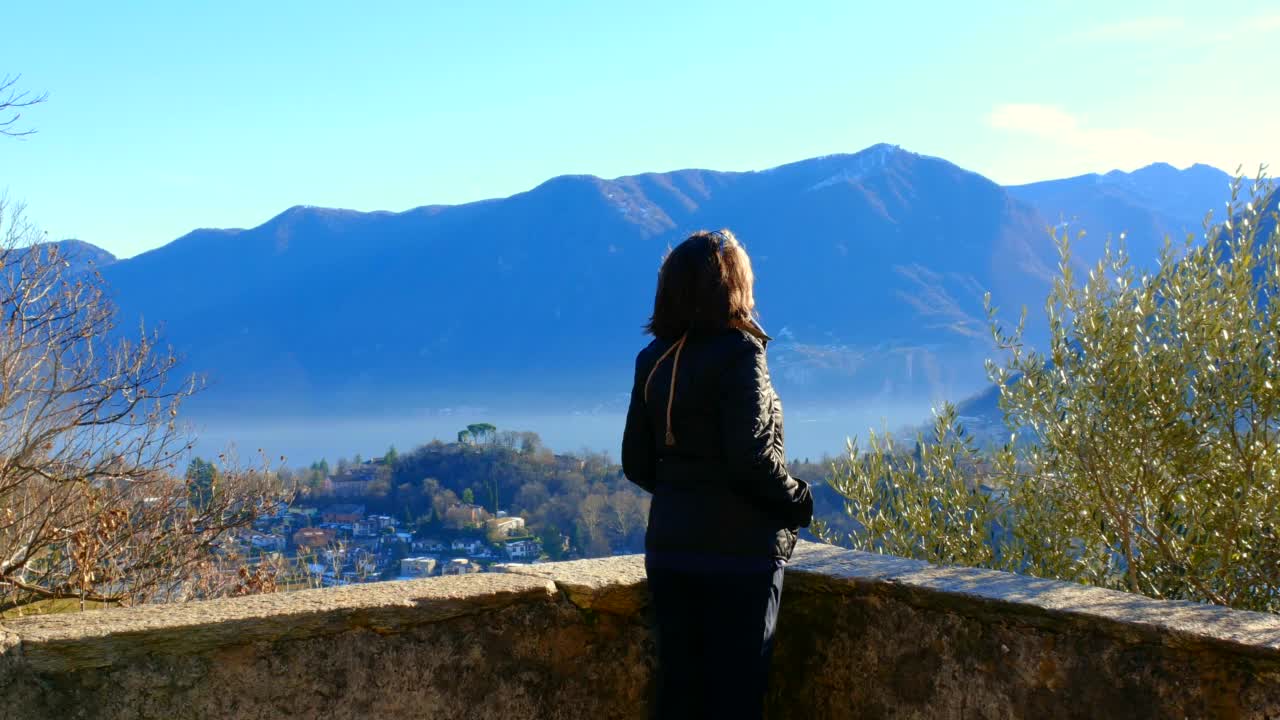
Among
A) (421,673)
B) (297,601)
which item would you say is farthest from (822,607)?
(297,601)

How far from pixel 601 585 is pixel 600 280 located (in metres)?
95.3

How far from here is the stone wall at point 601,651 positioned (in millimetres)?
2293

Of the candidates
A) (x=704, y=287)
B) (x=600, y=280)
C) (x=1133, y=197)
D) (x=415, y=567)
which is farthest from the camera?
(x=600, y=280)

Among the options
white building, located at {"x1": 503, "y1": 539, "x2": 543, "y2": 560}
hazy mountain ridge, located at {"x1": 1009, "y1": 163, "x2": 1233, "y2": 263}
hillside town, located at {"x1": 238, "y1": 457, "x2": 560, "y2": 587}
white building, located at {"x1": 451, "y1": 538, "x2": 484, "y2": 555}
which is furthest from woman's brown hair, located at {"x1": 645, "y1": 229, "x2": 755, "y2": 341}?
hazy mountain ridge, located at {"x1": 1009, "y1": 163, "x2": 1233, "y2": 263}

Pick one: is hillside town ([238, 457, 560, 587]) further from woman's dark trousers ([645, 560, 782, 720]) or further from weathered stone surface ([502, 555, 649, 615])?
woman's dark trousers ([645, 560, 782, 720])

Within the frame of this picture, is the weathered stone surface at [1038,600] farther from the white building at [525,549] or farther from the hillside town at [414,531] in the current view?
the white building at [525,549]

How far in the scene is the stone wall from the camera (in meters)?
2.29

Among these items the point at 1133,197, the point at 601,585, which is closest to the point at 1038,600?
the point at 601,585

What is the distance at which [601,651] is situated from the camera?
300 centimetres

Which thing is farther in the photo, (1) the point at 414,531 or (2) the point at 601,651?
(1) the point at 414,531

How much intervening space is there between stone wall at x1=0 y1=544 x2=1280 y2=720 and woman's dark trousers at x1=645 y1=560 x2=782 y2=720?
373mm

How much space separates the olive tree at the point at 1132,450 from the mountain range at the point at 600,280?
59.5m

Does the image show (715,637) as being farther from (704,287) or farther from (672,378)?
(704,287)

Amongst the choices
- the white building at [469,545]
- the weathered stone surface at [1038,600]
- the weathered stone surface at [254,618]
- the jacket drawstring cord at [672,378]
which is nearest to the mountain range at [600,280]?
the white building at [469,545]
